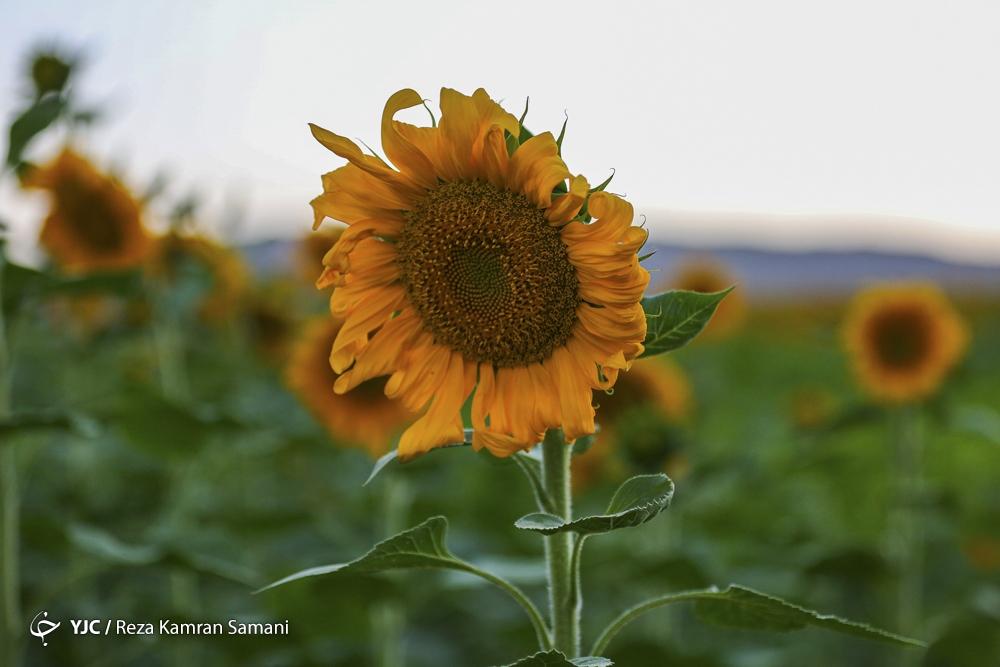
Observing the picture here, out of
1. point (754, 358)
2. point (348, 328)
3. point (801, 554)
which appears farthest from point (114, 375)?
point (754, 358)

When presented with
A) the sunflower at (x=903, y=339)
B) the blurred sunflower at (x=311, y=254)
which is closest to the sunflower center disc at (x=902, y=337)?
the sunflower at (x=903, y=339)

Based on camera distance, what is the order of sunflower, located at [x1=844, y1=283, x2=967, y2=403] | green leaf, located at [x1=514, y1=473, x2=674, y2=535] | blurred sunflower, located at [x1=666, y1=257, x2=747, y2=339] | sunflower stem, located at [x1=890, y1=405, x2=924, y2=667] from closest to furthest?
green leaf, located at [x1=514, y1=473, x2=674, y2=535], sunflower stem, located at [x1=890, y1=405, x2=924, y2=667], sunflower, located at [x1=844, y1=283, x2=967, y2=403], blurred sunflower, located at [x1=666, y1=257, x2=747, y2=339]

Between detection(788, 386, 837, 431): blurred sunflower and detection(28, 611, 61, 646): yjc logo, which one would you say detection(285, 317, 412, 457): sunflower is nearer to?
detection(28, 611, 61, 646): yjc logo

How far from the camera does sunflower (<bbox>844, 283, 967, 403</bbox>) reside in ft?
9.20

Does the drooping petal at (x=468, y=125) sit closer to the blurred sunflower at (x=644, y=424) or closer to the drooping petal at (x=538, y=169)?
the drooping petal at (x=538, y=169)

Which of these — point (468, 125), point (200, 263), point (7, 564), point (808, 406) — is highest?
point (200, 263)

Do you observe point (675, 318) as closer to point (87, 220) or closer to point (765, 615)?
point (765, 615)

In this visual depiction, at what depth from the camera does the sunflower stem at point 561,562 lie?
1021 mm

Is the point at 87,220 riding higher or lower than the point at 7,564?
higher

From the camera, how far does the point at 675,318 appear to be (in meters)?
1.02

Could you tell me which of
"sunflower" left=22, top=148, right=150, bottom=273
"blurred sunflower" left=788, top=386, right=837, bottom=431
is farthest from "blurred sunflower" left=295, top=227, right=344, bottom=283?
"blurred sunflower" left=788, top=386, right=837, bottom=431

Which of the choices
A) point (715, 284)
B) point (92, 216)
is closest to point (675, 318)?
point (92, 216)

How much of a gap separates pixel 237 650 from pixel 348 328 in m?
1.35

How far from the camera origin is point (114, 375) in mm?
4016
